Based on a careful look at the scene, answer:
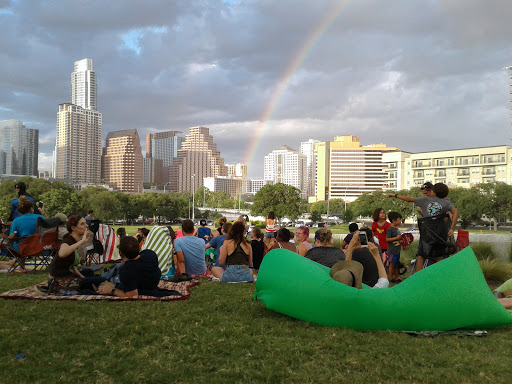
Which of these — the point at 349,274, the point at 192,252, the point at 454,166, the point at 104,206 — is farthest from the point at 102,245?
the point at 454,166

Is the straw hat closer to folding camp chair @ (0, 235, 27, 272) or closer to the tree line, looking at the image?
folding camp chair @ (0, 235, 27, 272)

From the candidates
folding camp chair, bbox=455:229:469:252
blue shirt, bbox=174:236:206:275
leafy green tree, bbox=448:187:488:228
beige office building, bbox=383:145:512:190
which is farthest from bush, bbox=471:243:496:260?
beige office building, bbox=383:145:512:190

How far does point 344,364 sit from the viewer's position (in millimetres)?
Answer: 3984

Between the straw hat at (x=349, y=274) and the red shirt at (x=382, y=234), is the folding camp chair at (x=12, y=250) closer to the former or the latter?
the straw hat at (x=349, y=274)

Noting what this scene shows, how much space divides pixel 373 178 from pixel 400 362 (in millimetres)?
177052

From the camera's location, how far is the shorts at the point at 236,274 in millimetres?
9047

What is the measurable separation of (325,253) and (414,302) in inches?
81.7

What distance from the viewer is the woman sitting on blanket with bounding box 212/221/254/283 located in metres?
8.79

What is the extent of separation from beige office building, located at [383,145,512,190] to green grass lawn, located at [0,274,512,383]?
96.3 meters

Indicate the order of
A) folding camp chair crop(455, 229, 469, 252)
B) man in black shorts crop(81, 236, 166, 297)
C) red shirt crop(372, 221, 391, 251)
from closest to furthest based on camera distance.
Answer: man in black shorts crop(81, 236, 166, 297) → folding camp chair crop(455, 229, 469, 252) → red shirt crop(372, 221, 391, 251)

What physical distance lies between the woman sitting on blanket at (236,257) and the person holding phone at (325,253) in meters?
2.00

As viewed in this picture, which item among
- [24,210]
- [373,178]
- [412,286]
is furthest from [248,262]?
[373,178]

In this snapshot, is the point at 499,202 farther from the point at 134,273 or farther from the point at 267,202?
the point at 134,273

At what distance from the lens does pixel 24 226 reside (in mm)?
10094
